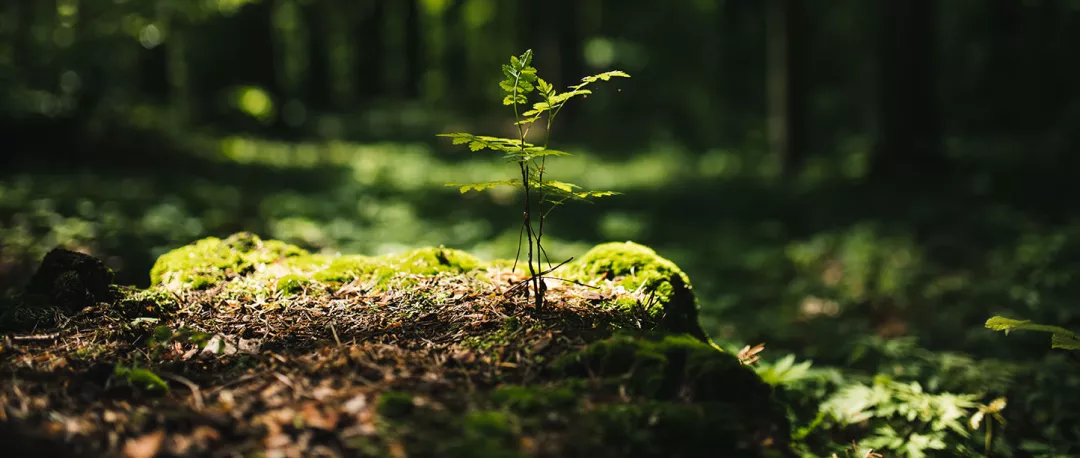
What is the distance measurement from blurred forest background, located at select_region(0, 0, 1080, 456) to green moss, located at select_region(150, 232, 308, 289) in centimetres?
285

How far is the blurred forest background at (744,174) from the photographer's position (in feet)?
18.7

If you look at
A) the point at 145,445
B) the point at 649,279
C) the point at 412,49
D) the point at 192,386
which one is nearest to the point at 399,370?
the point at 192,386

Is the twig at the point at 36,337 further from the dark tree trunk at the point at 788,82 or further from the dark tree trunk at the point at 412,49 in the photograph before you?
the dark tree trunk at the point at 412,49

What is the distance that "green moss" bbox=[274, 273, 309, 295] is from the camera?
3385mm

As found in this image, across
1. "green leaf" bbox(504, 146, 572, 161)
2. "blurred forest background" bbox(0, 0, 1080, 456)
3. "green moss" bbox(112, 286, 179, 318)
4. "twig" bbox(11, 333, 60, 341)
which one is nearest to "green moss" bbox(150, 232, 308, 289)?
"green moss" bbox(112, 286, 179, 318)

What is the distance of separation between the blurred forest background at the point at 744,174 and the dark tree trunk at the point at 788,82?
0.06 metres

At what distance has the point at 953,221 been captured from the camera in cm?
960

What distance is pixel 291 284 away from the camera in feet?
11.2

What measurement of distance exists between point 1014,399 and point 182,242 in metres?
7.63

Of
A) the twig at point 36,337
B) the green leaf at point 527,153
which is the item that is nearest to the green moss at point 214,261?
the twig at point 36,337

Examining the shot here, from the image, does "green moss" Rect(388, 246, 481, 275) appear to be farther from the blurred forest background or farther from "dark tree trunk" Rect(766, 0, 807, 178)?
"dark tree trunk" Rect(766, 0, 807, 178)

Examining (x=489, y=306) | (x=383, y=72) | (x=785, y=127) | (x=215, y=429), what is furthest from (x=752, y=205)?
(x=383, y=72)

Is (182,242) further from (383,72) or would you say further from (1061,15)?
(383,72)

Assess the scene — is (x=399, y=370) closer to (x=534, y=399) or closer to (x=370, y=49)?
(x=534, y=399)
